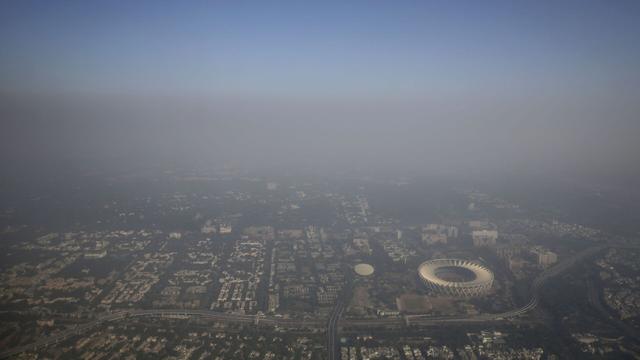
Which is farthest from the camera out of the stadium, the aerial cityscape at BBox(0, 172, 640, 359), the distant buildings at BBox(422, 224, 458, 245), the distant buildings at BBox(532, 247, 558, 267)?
the distant buildings at BBox(422, 224, 458, 245)

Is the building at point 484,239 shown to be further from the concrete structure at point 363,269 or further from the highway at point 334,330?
the highway at point 334,330

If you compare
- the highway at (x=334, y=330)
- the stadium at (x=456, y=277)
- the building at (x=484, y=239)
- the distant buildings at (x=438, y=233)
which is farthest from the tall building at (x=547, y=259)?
the highway at (x=334, y=330)

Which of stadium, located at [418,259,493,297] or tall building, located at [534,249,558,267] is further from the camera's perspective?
tall building, located at [534,249,558,267]

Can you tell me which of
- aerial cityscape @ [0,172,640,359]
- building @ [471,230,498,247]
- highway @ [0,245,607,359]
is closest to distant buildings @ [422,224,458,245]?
aerial cityscape @ [0,172,640,359]

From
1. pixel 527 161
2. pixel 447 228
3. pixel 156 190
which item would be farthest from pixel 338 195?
pixel 527 161

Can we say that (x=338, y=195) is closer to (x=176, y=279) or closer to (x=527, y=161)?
(x=176, y=279)

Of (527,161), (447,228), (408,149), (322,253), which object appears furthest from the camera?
(408,149)

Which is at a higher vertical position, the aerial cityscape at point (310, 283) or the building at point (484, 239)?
the building at point (484, 239)

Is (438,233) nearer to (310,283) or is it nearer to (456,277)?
(456,277)

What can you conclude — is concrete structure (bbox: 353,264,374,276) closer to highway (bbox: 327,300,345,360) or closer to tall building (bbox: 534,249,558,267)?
highway (bbox: 327,300,345,360)
